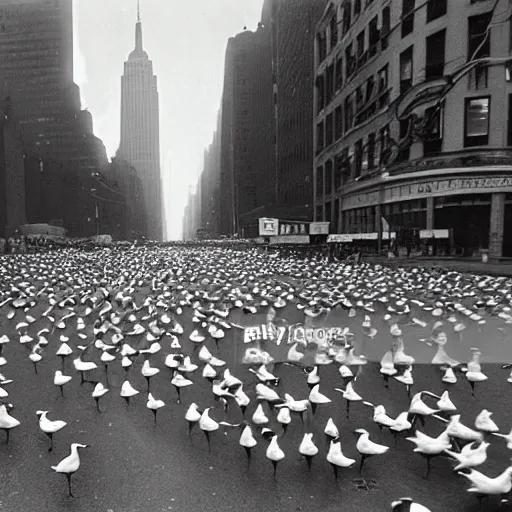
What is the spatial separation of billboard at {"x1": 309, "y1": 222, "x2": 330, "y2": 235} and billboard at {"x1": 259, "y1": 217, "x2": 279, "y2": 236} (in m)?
3.39

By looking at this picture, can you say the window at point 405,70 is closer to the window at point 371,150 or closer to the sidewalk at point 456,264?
the window at point 371,150

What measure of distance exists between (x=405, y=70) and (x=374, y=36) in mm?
7387

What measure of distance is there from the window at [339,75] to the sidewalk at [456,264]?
27.3 metres

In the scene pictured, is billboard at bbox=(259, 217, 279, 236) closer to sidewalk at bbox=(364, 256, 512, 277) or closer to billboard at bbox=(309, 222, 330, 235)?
billboard at bbox=(309, 222, 330, 235)

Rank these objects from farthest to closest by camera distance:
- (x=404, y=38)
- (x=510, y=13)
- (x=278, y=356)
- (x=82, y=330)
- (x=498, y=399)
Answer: (x=404, y=38), (x=510, y=13), (x=82, y=330), (x=278, y=356), (x=498, y=399)

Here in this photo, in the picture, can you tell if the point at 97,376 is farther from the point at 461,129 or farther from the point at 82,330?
the point at 461,129

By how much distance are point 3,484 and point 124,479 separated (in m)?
1.55

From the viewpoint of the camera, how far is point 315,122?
212 feet

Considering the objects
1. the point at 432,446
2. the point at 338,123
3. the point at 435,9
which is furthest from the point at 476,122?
the point at 432,446

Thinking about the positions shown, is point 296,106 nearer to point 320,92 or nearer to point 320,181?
point 320,92

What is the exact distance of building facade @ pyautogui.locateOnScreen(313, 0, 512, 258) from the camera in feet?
105

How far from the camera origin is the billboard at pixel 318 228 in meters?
47.3

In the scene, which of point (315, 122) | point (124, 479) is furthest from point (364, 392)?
point (315, 122)

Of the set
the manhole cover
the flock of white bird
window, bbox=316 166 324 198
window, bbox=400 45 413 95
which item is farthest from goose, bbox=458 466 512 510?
window, bbox=316 166 324 198
